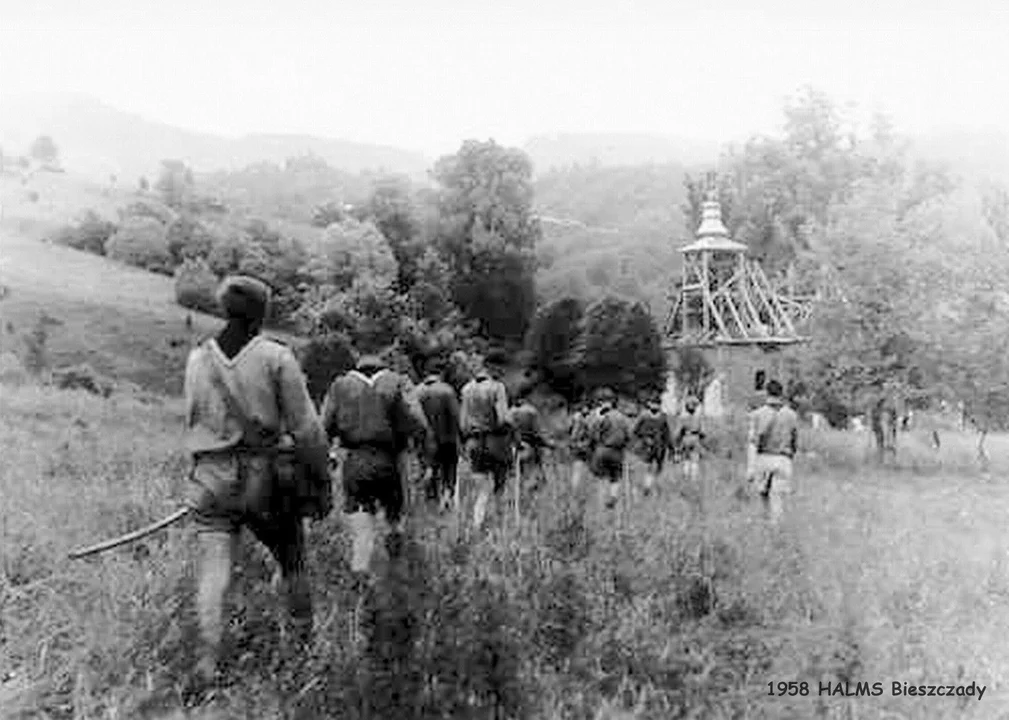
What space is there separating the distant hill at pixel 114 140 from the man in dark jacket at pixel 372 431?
2874 millimetres

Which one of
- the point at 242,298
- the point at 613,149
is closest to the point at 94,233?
the point at 613,149

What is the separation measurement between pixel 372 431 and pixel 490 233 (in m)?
25.3

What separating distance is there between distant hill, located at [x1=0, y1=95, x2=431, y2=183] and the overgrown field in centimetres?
259

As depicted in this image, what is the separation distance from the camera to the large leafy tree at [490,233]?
30.3 m

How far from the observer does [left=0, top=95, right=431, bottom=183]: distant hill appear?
814 centimetres

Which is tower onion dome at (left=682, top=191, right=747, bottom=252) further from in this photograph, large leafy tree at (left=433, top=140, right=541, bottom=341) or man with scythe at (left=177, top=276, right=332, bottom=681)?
man with scythe at (left=177, top=276, right=332, bottom=681)

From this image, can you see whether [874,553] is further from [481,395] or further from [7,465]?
Answer: [7,465]

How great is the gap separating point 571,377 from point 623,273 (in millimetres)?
18851

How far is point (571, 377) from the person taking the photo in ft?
77.3

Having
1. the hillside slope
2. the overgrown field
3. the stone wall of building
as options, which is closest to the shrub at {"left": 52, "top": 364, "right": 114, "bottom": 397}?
the hillside slope

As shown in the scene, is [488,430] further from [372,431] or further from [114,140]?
[114,140]

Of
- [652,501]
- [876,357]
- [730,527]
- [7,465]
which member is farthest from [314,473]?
[876,357]

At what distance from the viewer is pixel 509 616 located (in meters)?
5.99

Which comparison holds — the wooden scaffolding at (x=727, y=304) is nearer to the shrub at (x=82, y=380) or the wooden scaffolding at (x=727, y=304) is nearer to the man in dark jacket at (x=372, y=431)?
the shrub at (x=82, y=380)
